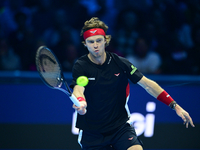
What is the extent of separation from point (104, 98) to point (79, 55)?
3.26 m

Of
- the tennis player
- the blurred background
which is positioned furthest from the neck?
the blurred background

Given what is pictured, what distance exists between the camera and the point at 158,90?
350 cm

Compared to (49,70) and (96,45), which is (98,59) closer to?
(96,45)

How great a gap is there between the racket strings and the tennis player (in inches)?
8.7

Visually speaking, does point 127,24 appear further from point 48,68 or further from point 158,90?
point 48,68

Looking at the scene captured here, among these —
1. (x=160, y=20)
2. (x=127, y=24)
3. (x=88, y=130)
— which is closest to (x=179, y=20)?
(x=160, y=20)

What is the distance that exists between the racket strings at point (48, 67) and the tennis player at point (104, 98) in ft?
0.73

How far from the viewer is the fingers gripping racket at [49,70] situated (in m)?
Answer: 2.87

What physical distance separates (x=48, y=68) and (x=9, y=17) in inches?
178

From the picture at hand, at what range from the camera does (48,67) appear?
3.12m

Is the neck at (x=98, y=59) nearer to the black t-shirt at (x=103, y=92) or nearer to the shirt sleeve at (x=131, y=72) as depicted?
the black t-shirt at (x=103, y=92)

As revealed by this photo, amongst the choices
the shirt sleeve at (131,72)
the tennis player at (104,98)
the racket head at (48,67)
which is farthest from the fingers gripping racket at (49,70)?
the shirt sleeve at (131,72)

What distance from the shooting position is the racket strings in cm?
291

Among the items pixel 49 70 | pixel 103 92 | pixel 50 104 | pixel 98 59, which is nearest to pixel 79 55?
pixel 50 104
